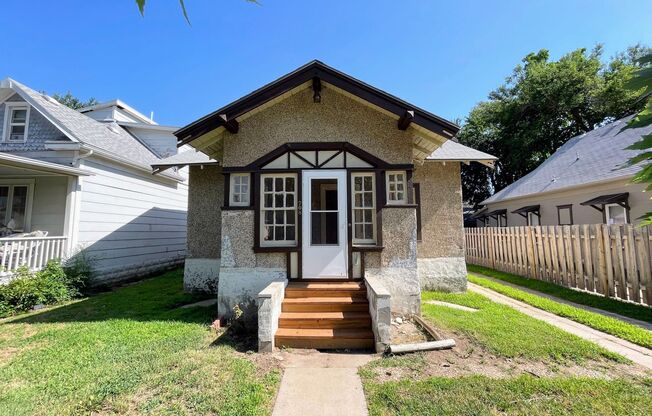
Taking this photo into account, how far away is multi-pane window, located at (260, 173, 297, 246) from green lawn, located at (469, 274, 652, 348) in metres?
5.68

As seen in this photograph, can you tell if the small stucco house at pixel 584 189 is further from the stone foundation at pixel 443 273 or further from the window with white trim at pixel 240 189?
the window with white trim at pixel 240 189

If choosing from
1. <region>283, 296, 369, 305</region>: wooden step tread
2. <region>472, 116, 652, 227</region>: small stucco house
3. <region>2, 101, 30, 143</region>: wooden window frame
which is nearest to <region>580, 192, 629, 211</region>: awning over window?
<region>472, 116, 652, 227</region>: small stucco house

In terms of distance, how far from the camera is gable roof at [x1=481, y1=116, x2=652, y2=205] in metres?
12.4

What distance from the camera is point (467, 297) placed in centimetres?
762

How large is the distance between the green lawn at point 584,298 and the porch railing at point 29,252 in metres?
13.2

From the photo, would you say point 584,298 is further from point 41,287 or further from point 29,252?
point 29,252

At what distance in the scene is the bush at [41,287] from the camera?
23.3 ft

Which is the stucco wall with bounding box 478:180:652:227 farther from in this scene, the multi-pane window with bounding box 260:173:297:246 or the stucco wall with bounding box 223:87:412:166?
the multi-pane window with bounding box 260:173:297:246

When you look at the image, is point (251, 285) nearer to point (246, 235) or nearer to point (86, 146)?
point (246, 235)

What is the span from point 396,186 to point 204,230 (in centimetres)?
549

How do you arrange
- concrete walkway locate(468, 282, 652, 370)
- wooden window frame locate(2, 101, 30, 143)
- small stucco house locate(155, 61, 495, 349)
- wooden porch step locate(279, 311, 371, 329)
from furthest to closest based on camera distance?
wooden window frame locate(2, 101, 30, 143), small stucco house locate(155, 61, 495, 349), wooden porch step locate(279, 311, 371, 329), concrete walkway locate(468, 282, 652, 370)

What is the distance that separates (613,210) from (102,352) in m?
16.2

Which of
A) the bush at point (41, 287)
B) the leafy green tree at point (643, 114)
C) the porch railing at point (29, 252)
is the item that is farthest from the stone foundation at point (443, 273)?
the porch railing at point (29, 252)

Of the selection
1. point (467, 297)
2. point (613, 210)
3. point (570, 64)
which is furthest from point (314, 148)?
point (570, 64)
